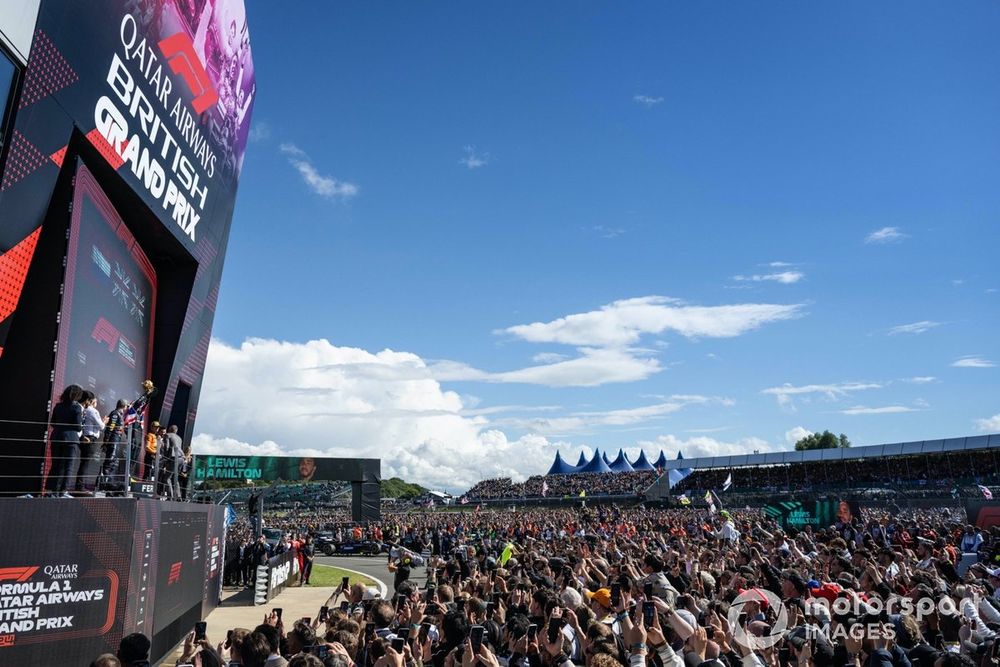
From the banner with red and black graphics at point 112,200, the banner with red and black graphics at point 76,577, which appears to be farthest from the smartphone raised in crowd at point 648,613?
the banner with red and black graphics at point 76,577

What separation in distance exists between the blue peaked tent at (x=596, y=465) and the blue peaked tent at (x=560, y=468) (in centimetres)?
130

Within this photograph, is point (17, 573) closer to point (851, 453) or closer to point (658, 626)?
point (658, 626)

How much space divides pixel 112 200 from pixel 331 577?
1743 centimetres

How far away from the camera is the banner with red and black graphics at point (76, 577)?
796 centimetres

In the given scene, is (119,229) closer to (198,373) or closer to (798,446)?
(198,373)

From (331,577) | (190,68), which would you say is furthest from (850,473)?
(190,68)

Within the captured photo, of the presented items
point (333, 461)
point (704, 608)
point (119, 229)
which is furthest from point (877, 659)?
point (333, 461)

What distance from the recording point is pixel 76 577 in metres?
8.62

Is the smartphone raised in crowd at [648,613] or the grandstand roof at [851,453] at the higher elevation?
the grandstand roof at [851,453]

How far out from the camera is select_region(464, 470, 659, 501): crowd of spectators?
6619 cm

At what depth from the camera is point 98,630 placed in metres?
8.76

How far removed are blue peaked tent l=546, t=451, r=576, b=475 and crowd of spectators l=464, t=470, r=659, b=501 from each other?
218cm

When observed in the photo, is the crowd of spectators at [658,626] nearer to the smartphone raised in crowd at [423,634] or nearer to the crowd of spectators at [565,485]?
the smartphone raised in crowd at [423,634]

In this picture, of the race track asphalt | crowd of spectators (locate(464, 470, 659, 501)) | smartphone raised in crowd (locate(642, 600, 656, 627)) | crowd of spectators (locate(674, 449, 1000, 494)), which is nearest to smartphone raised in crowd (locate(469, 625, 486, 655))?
smartphone raised in crowd (locate(642, 600, 656, 627))
